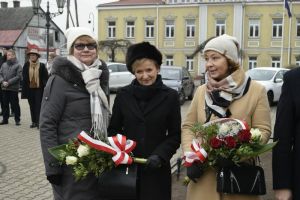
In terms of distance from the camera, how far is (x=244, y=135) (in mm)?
2900

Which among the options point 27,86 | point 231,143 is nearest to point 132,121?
point 231,143

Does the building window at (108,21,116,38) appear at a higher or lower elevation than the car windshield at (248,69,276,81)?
higher

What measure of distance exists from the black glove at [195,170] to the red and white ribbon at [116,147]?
402mm

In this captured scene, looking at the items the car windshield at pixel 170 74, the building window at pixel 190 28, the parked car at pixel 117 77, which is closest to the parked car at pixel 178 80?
the car windshield at pixel 170 74

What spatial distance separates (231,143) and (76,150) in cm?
105

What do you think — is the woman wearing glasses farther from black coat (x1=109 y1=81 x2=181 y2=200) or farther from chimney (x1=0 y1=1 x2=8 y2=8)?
chimney (x1=0 y1=1 x2=8 y2=8)

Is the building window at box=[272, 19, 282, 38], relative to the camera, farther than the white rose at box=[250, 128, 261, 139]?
Yes

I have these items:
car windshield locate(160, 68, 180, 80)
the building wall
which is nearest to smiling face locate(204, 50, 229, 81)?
car windshield locate(160, 68, 180, 80)

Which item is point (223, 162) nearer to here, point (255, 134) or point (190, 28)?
point (255, 134)

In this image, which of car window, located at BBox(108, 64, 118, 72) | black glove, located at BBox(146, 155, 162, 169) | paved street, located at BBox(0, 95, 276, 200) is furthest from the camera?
car window, located at BBox(108, 64, 118, 72)

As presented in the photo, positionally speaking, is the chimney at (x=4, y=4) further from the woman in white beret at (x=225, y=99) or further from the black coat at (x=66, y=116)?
the woman in white beret at (x=225, y=99)

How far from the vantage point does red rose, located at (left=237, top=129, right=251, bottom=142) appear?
2.90m

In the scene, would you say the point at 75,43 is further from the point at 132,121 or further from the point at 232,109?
the point at 232,109

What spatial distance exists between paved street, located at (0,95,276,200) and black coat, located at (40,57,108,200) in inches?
102
